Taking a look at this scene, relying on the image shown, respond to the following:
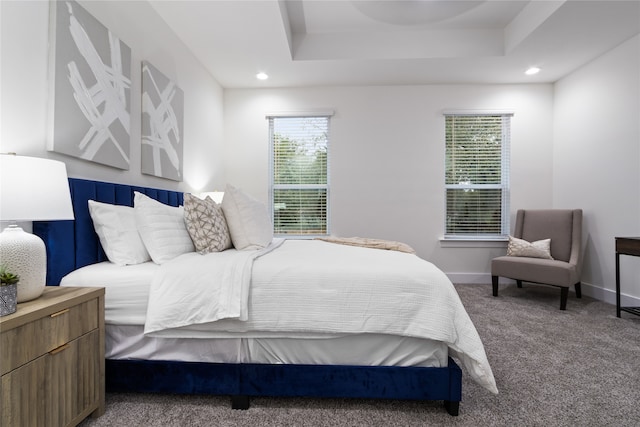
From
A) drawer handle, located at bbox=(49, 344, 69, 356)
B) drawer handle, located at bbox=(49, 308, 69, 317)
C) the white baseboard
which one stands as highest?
drawer handle, located at bbox=(49, 308, 69, 317)

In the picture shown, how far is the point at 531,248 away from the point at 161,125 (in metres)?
3.99

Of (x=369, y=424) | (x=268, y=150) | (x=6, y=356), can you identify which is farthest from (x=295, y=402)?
(x=268, y=150)

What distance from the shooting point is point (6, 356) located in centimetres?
97

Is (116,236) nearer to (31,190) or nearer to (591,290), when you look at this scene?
(31,190)

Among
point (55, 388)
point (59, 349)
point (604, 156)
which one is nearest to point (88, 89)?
point (59, 349)

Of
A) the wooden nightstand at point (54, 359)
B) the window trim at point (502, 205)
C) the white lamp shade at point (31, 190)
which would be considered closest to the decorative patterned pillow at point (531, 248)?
the window trim at point (502, 205)

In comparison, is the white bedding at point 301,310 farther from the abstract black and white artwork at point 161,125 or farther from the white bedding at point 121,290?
the abstract black and white artwork at point 161,125

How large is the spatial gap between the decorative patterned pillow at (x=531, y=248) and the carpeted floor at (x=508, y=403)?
1.20m

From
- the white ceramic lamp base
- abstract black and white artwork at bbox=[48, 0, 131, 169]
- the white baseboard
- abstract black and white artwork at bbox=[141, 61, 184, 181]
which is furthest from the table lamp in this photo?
the white baseboard

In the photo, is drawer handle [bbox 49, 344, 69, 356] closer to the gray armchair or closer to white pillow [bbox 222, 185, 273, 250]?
white pillow [bbox 222, 185, 273, 250]

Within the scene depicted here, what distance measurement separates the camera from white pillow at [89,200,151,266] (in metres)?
1.69

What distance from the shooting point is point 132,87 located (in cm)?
231

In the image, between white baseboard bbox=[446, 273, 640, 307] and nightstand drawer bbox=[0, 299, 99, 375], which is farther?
white baseboard bbox=[446, 273, 640, 307]

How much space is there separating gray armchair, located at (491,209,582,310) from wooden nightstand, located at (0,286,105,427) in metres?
3.62
